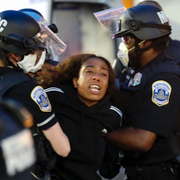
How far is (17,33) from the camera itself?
81.5 inches

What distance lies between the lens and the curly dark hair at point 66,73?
268 centimetres

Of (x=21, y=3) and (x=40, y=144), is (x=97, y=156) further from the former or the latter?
(x=21, y=3)

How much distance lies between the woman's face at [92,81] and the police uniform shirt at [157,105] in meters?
A: 0.32

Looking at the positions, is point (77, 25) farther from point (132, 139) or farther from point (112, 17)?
point (132, 139)

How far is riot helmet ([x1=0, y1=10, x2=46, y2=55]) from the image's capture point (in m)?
2.04

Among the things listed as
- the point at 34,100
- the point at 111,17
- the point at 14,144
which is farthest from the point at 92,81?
the point at 14,144

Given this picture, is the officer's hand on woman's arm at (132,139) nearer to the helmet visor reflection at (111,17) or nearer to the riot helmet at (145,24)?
the riot helmet at (145,24)

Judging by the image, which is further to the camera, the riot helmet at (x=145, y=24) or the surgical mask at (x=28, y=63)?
the riot helmet at (x=145, y=24)

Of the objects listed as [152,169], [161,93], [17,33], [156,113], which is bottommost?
[152,169]

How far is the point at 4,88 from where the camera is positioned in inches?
74.9

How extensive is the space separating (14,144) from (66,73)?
151 centimetres

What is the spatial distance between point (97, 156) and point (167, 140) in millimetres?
628

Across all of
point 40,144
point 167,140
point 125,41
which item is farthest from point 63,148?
point 125,41

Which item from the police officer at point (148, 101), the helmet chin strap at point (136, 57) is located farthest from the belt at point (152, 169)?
the helmet chin strap at point (136, 57)
